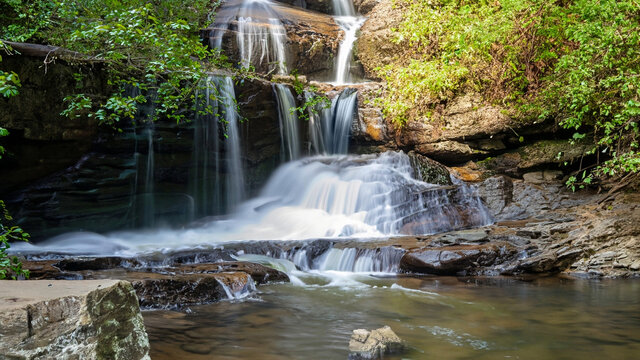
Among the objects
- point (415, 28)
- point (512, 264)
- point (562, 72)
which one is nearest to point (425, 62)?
point (415, 28)

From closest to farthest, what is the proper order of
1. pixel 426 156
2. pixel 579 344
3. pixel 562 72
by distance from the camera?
A: pixel 579 344, pixel 562 72, pixel 426 156

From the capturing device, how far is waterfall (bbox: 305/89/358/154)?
47.5 ft

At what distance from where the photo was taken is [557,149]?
11.4 meters

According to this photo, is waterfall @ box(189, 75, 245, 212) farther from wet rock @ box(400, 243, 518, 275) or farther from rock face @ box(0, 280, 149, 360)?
rock face @ box(0, 280, 149, 360)

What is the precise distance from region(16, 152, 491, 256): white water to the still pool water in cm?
318

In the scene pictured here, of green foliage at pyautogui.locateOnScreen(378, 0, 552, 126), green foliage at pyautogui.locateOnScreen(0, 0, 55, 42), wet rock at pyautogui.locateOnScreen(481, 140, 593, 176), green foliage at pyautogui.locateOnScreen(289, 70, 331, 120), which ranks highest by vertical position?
green foliage at pyautogui.locateOnScreen(378, 0, 552, 126)

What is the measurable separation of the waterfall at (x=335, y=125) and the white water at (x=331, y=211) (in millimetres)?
768

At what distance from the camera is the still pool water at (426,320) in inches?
164

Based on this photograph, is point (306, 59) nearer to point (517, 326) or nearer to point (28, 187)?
point (28, 187)

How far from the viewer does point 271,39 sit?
54.6 ft

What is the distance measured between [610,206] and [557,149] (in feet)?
7.87

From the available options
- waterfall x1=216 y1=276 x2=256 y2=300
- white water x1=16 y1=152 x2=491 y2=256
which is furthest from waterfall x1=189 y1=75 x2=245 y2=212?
waterfall x1=216 y1=276 x2=256 y2=300

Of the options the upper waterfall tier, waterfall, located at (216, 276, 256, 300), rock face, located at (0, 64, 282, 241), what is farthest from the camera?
the upper waterfall tier

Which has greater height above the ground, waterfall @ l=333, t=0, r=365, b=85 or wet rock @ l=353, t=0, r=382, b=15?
wet rock @ l=353, t=0, r=382, b=15
